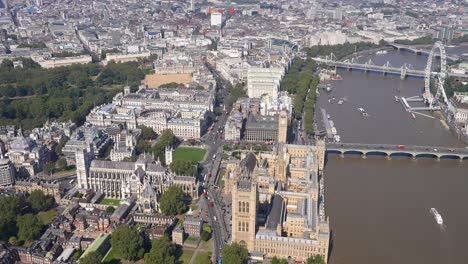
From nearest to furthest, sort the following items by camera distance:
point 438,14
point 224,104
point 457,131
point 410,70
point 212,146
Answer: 1. point 212,146
2. point 457,131
3. point 224,104
4. point 410,70
5. point 438,14

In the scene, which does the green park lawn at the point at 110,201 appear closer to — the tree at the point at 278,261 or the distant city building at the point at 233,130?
the tree at the point at 278,261

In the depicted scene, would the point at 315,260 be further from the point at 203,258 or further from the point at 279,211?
the point at 203,258

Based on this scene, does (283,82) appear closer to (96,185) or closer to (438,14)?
(96,185)

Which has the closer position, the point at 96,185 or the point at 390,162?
the point at 96,185

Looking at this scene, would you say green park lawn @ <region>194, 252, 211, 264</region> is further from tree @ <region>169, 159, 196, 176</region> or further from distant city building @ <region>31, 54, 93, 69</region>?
distant city building @ <region>31, 54, 93, 69</region>

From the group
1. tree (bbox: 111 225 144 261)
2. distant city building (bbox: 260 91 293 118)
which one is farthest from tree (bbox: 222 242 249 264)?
distant city building (bbox: 260 91 293 118)

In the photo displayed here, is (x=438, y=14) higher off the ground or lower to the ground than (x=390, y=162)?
higher

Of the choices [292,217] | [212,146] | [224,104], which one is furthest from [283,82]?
[292,217]

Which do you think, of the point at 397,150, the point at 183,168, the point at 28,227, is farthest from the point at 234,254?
the point at 397,150
